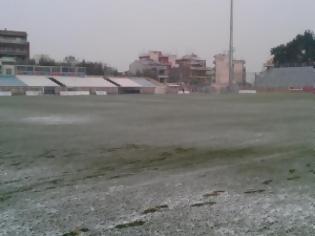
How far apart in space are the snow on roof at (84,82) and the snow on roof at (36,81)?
69.1 inches

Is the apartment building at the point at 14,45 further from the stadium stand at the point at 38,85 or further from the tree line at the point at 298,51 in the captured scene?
the tree line at the point at 298,51

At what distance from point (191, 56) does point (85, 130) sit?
97607 mm

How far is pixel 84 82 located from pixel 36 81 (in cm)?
726

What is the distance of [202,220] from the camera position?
4531 mm

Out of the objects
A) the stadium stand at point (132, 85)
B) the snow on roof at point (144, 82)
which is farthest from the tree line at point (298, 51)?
the stadium stand at point (132, 85)

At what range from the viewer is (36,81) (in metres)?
59.4

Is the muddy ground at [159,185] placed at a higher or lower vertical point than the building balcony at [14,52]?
lower

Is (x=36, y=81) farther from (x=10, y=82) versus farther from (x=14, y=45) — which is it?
(x=14, y=45)

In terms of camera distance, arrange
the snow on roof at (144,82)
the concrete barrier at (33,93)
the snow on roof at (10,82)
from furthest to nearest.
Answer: the snow on roof at (144,82)
the snow on roof at (10,82)
the concrete barrier at (33,93)

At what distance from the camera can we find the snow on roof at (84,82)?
62.1 metres

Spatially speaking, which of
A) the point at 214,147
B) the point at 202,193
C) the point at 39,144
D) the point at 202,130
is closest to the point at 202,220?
the point at 202,193

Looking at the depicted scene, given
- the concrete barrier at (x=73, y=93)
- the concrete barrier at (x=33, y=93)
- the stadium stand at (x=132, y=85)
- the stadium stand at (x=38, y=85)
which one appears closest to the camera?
the concrete barrier at (x=33, y=93)

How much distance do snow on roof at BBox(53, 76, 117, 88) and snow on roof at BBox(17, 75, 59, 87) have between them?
5.76 ft

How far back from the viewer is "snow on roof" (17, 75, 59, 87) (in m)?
57.7
